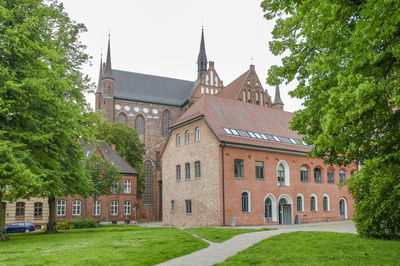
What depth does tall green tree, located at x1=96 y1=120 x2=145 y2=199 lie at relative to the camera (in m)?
47.8

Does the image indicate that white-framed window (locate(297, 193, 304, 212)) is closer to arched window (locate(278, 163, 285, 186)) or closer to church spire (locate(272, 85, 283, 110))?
arched window (locate(278, 163, 285, 186))

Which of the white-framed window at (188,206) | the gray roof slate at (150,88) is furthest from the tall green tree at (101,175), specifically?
the gray roof slate at (150,88)

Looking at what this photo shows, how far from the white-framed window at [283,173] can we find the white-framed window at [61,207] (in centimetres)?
2150

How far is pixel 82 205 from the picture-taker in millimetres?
39406

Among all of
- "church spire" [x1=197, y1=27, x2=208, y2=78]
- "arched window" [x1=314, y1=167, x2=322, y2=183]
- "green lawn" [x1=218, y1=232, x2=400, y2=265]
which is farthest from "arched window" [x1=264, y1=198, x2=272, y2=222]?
"church spire" [x1=197, y1=27, x2=208, y2=78]

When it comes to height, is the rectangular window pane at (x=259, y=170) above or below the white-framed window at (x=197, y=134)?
below

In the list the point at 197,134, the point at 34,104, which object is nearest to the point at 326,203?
the point at 197,134

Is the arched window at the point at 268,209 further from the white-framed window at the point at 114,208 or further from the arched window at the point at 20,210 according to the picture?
the arched window at the point at 20,210

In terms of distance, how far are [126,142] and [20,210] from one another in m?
17.0

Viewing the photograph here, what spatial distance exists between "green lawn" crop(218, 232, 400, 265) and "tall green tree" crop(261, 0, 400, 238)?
5.92 ft

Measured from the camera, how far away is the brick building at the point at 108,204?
3869 centimetres

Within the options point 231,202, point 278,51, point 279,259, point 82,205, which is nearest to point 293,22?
point 278,51

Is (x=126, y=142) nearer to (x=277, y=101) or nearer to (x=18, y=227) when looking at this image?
(x=18, y=227)

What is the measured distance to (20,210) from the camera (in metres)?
35.8
